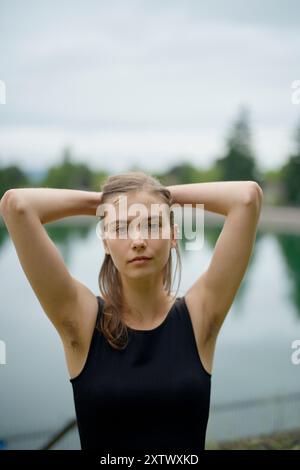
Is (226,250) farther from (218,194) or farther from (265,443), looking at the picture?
(265,443)

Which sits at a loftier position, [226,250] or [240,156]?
[240,156]

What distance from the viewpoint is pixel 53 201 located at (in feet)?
3.80

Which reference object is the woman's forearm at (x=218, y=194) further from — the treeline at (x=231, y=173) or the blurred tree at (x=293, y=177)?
the blurred tree at (x=293, y=177)

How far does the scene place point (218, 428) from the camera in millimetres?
3471

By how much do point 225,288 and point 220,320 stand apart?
0.25 ft

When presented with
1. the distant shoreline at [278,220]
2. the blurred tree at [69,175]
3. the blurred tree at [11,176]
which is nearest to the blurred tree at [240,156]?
the distant shoreline at [278,220]

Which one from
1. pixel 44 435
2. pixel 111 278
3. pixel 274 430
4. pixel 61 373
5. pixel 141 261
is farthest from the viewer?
pixel 61 373

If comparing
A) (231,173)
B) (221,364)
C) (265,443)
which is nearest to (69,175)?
(231,173)

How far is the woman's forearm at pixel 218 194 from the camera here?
46.6 inches

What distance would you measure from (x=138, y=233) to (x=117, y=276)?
0.16 metres
